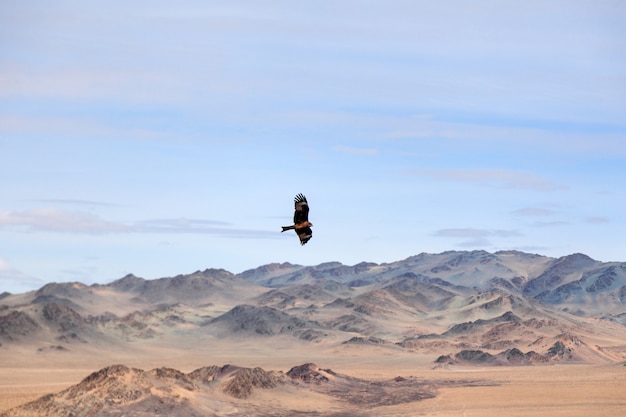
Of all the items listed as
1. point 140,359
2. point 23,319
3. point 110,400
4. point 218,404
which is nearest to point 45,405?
point 110,400

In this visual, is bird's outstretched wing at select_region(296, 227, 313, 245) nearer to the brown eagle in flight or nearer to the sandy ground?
the brown eagle in flight

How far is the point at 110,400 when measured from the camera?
272ft

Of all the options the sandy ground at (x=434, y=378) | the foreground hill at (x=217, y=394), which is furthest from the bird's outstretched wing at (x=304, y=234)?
the sandy ground at (x=434, y=378)

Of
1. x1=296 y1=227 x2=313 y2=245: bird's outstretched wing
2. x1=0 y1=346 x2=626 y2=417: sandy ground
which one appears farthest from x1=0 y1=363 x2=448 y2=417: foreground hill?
x1=296 y1=227 x2=313 y2=245: bird's outstretched wing

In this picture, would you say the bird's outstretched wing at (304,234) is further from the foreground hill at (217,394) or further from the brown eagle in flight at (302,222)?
the foreground hill at (217,394)

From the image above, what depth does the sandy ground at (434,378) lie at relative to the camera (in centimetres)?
9475

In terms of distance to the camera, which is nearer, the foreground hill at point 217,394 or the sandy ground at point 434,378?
the foreground hill at point 217,394

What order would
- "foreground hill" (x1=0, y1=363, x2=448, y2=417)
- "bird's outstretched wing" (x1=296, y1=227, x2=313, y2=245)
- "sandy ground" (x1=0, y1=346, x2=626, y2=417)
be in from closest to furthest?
"bird's outstretched wing" (x1=296, y1=227, x2=313, y2=245), "foreground hill" (x1=0, y1=363, x2=448, y2=417), "sandy ground" (x1=0, y1=346, x2=626, y2=417)

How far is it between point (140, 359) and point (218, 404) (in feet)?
293

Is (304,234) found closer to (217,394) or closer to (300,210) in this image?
(300,210)

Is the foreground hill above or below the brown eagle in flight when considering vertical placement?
below

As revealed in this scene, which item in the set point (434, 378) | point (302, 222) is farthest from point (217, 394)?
point (302, 222)

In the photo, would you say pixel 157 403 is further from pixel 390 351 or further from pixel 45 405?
pixel 390 351

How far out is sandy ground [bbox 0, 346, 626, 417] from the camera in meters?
94.8
